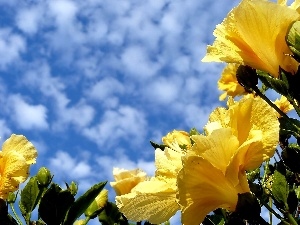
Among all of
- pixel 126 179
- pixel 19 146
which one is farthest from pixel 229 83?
pixel 19 146

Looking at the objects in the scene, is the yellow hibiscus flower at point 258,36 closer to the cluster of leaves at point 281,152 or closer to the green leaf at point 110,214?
the cluster of leaves at point 281,152

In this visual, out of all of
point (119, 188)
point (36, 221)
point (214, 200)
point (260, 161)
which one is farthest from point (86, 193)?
point (260, 161)

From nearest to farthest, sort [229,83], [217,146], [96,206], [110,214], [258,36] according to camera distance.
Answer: [217,146] → [258,36] → [96,206] → [110,214] → [229,83]

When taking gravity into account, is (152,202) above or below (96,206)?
below

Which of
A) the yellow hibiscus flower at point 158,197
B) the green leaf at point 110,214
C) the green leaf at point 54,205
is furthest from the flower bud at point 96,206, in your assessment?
the yellow hibiscus flower at point 158,197

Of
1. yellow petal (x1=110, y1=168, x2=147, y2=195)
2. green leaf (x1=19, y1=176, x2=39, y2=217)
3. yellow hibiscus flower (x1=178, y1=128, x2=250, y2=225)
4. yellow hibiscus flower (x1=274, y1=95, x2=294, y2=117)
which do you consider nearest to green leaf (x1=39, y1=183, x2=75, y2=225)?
green leaf (x1=19, y1=176, x2=39, y2=217)

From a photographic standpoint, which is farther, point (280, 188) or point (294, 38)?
point (280, 188)

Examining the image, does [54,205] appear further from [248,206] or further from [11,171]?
[248,206]

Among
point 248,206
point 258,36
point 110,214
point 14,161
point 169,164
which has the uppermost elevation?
point 14,161
